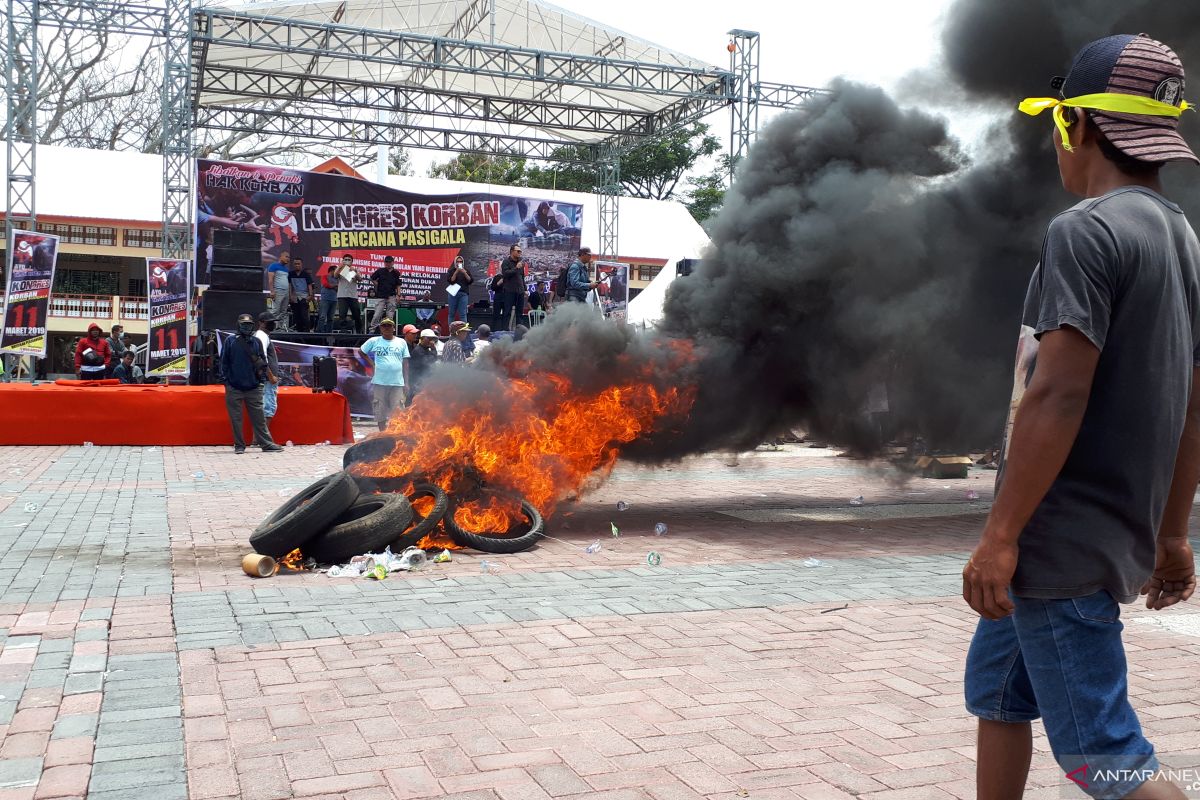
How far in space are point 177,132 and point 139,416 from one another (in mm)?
9106

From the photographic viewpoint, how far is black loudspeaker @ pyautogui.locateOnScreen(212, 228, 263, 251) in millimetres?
17875

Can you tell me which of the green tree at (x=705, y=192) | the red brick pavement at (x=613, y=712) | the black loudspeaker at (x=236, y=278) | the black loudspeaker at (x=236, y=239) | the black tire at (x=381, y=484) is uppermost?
the green tree at (x=705, y=192)

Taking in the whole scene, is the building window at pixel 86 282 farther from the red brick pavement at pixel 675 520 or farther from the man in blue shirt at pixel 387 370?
the red brick pavement at pixel 675 520

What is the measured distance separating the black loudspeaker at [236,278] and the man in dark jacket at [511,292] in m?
4.82

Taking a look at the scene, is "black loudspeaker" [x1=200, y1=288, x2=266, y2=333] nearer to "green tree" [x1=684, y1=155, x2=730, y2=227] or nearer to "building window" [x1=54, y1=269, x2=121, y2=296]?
"building window" [x1=54, y1=269, x2=121, y2=296]

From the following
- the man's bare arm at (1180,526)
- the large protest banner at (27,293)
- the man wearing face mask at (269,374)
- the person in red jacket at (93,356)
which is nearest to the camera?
the man's bare arm at (1180,526)

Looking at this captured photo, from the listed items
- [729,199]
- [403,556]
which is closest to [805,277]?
[729,199]

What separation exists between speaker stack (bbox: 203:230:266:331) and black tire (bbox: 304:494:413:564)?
12.0 metres

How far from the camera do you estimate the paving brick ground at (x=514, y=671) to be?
326 centimetres

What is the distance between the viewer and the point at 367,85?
73.6 ft

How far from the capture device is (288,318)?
2020 centimetres

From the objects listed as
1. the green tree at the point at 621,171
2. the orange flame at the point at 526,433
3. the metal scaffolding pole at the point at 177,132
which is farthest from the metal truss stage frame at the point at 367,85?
the green tree at the point at 621,171

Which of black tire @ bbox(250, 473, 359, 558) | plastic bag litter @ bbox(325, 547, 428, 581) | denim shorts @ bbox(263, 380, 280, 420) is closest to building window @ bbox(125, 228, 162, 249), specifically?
denim shorts @ bbox(263, 380, 280, 420)

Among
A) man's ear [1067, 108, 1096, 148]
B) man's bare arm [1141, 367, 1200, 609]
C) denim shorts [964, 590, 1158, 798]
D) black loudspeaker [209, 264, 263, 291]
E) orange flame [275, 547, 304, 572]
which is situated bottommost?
orange flame [275, 547, 304, 572]
